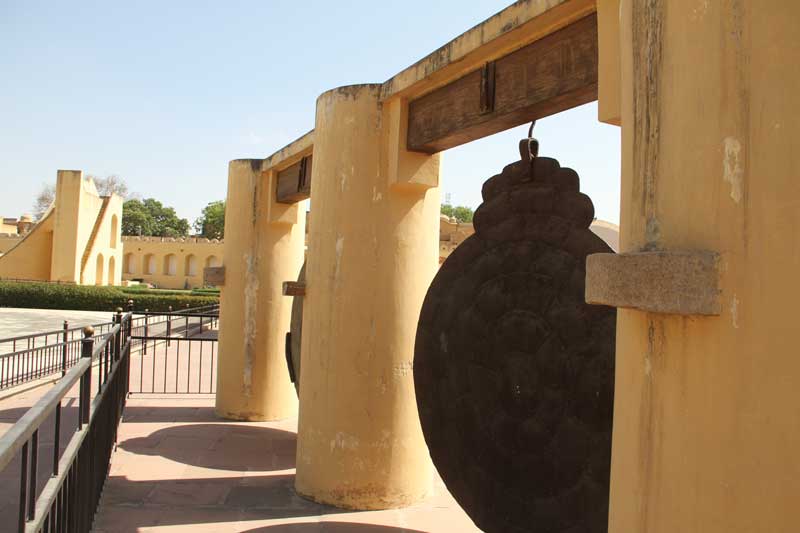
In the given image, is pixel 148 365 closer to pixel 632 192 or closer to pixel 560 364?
pixel 560 364

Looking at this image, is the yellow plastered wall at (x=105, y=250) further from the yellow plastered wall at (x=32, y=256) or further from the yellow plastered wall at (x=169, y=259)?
the yellow plastered wall at (x=169, y=259)

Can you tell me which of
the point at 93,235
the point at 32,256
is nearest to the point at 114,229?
the point at 93,235

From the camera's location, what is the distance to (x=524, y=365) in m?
3.43

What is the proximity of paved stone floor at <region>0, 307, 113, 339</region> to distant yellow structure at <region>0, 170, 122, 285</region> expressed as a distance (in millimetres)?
8034

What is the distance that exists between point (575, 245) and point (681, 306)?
5.01 feet

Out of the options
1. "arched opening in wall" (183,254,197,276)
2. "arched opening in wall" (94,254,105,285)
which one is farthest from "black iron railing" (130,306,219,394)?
"arched opening in wall" (183,254,197,276)

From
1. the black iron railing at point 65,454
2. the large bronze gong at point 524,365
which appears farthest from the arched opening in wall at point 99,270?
the large bronze gong at point 524,365

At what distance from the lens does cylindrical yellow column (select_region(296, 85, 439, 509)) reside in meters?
5.10

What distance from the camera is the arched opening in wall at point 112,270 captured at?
140 feet

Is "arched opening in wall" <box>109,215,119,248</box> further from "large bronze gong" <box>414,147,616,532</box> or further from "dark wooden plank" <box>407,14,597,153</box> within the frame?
"large bronze gong" <box>414,147,616,532</box>

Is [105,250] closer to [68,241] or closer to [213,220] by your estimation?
[68,241]

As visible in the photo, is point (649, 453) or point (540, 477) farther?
point (540, 477)

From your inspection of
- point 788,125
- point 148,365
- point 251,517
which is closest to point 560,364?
point 788,125

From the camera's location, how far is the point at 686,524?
1.77 metres
